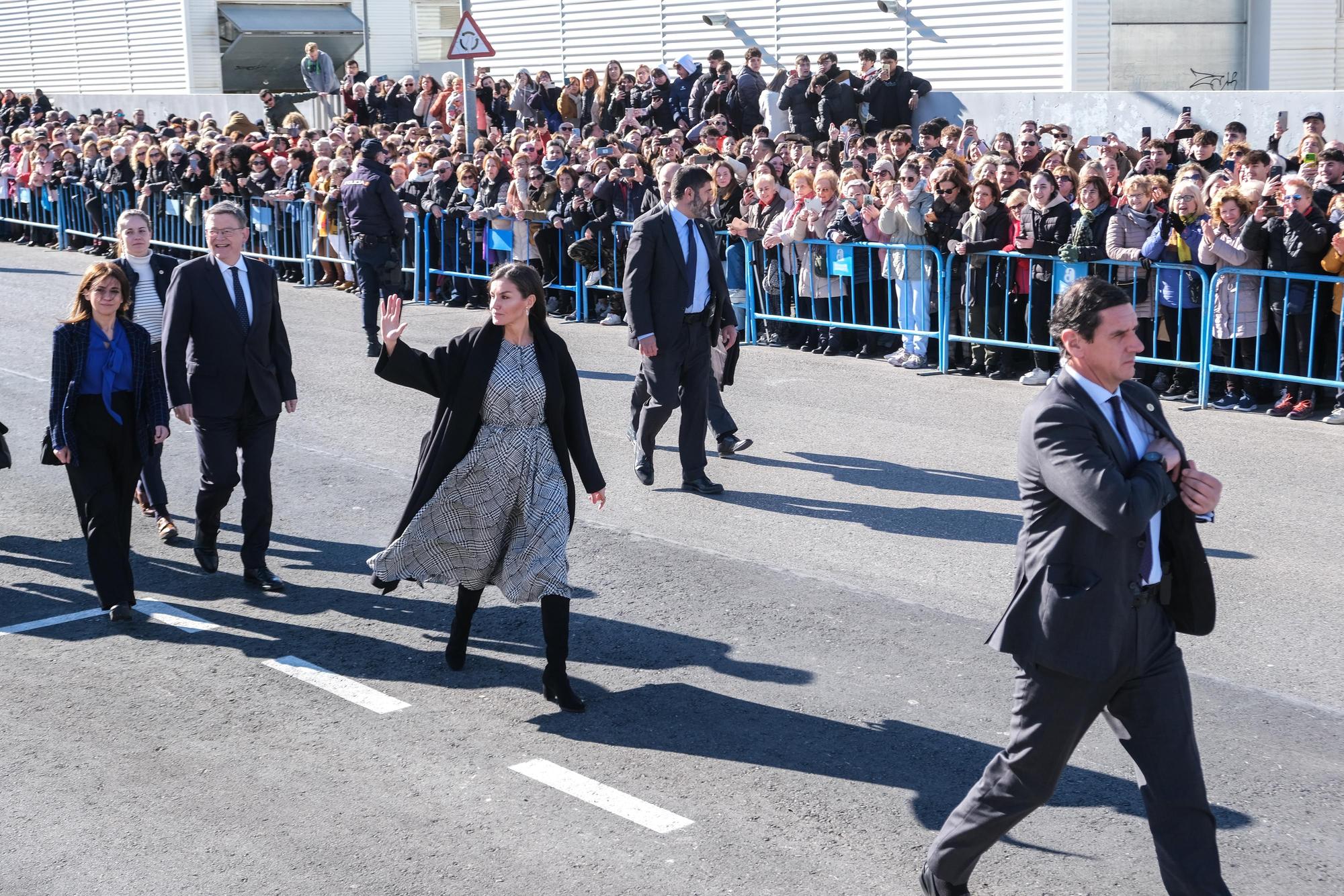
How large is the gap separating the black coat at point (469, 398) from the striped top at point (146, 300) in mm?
3285

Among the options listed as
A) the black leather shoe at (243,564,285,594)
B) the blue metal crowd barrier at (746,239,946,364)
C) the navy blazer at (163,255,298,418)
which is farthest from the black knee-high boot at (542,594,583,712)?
the blue metal crowd barrier at (746,239,946,364)

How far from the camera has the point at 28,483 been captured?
10.6m

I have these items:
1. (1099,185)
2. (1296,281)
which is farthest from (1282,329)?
(1099,185)

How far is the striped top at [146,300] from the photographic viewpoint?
30.1 feet

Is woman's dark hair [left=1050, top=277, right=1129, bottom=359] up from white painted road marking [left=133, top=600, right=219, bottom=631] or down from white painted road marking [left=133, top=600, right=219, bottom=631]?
up

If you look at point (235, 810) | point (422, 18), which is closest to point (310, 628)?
point (235, 810)

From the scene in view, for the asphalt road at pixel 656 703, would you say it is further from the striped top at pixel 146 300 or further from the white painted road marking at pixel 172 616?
the striped top at pixel 146 300

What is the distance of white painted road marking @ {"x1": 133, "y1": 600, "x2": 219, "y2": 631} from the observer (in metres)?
7.59

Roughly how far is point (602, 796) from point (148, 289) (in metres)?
5.06

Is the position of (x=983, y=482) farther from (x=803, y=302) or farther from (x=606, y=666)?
(x=803, y=302)

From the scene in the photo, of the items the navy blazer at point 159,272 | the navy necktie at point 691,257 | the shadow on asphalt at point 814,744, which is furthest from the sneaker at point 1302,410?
the navy blazer at point 159,272

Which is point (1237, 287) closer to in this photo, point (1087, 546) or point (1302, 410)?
point (1302, 410)

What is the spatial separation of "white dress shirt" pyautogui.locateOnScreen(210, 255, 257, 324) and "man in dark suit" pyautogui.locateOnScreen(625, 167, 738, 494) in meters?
2.50

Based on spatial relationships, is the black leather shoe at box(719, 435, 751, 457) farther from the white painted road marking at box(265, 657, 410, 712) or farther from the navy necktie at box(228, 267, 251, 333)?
the white painted road marking at box(265, 657, 410, 712)
